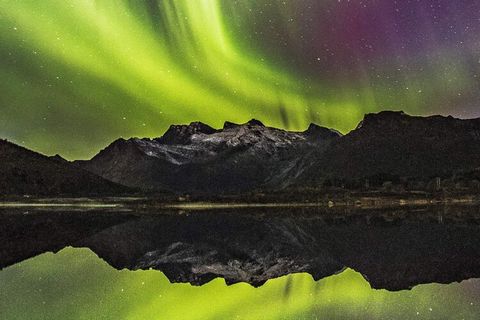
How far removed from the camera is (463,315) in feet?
63.1

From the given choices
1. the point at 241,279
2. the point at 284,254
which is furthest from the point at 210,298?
the point at 284,254

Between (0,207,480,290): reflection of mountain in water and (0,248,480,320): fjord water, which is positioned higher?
(0,207,480,290): reflection of mountain in water

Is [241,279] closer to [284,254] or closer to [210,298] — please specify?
[210,298]

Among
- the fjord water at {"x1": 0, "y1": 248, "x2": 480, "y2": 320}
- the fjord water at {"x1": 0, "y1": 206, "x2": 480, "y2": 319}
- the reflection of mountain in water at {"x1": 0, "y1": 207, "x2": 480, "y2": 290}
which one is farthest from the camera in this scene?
the reflection of mountain in water at {"x1": 0, "y1": 207, "x2": 480, "y2": 290}

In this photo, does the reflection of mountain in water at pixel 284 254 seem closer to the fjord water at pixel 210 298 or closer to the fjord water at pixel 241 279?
the fjord water at pixel 241 279

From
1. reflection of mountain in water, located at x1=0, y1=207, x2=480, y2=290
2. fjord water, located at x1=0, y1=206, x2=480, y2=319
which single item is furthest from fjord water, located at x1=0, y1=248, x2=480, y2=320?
reflection of mountain in water, located at x1=0, y1=207, x2=480, y2=290

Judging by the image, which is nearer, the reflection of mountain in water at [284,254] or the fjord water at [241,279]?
the fjord water at [241,279]

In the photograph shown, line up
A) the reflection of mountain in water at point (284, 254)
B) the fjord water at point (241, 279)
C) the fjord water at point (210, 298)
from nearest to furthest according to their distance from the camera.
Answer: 1. the fjord water at point (210, 298)
2. the fjord water at point (241, 279)
3. the reflection of mountain in water at point (284, 254)

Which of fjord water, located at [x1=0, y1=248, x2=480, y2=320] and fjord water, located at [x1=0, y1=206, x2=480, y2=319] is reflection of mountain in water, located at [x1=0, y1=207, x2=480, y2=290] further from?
fjord water, located at [x1=0, y1=248, x2=480, y2=320]

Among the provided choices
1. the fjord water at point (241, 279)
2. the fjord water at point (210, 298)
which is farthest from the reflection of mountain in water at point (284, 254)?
the fjord water at point (210, 298)

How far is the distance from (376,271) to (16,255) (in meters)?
21.0

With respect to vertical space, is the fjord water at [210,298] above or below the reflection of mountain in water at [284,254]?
below

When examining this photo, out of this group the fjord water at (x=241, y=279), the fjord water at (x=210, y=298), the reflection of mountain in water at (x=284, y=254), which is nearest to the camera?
the fjord water at (x=210, y=298)

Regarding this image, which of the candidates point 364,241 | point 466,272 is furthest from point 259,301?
point 364,241
